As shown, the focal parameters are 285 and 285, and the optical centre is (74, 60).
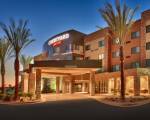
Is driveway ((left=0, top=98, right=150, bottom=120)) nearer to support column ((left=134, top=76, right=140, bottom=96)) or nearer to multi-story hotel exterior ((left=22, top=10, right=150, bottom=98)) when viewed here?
multi-story hotel exterior ((left=22, top=10, right=150, bottom=98))

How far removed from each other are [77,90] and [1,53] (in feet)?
95.7

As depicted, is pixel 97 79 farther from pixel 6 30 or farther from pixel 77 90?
pixel 6 30

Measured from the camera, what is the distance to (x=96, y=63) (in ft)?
157

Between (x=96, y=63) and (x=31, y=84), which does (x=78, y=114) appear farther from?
(x=31, y=84)

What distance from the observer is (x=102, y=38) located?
70.6 metres

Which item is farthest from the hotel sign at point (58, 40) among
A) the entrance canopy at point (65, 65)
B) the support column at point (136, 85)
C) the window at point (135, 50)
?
the entrance canopy at point (65, 65)

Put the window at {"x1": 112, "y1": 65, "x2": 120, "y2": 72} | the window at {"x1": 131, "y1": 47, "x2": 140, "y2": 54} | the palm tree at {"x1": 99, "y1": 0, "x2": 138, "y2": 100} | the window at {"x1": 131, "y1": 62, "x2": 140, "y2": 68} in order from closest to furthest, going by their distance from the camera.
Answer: the palm tree at {"x1": 99, "y1": 0, "x2": 138, "y2": 100} < the window at {"x1": 131, "y1": 62, "x2": 140, "y2": 68} < the window at {"x1": 131, "y1": 47, "x2": 140, "y2": 54} < the window at {"x1": 112, "y1": 65, "x2": 120, "y2": 72}

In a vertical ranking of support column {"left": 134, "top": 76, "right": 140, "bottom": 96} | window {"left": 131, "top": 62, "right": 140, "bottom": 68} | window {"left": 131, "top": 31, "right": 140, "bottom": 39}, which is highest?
window {"left": 131, "top": 31, "right": 140, "bottom": 39}

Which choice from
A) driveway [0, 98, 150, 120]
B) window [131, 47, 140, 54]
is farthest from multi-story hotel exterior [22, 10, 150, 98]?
driveway [0, 98, 150, 120]

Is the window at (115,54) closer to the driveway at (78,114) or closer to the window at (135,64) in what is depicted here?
the window at (135,64)

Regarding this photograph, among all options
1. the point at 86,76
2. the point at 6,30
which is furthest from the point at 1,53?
the point at 86,76

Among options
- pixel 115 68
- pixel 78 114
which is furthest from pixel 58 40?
pixel 78 114

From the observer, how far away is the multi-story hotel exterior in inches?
1876

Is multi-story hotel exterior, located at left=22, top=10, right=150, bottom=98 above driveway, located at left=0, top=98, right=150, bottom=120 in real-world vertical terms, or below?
above
